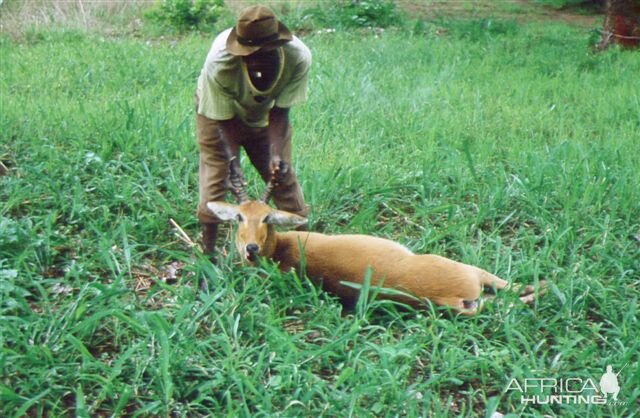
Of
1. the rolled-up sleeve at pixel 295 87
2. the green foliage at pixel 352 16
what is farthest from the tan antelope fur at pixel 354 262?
the green foliage at pixel 352 16

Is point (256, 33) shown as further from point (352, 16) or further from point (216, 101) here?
point (352, 16)

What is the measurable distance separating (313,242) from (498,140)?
9.66 ft

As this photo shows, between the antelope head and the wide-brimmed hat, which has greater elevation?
the wide-brimmed hat

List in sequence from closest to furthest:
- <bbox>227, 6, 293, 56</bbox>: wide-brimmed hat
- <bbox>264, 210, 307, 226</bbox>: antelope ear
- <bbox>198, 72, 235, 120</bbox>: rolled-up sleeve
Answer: <bbox>227, 6, 293, 56</bbox>: wide-brimmed hat
<bbox>264, 210, 307, 226</bbox>: antelope ear
<bbox>198, 72, 235, 120</bbox>: rolled-up sleeve

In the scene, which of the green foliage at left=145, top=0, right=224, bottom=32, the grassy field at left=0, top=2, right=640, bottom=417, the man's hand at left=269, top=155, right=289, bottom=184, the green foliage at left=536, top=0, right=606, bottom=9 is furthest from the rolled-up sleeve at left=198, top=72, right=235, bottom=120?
the green foliage at left=536, top=0, right=606, bottom=9

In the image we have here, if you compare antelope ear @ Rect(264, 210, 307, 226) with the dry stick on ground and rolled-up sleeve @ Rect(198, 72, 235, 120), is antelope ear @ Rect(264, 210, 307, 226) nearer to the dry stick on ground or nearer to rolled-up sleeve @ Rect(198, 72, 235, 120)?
rolled-up sleeve @ Rect(198, 72, 235, 120)

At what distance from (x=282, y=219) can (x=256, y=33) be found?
1.06 m

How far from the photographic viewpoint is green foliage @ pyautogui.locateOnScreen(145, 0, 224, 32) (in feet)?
40.2

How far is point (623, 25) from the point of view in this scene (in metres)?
11.3

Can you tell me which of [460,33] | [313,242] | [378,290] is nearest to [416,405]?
[378,290]
